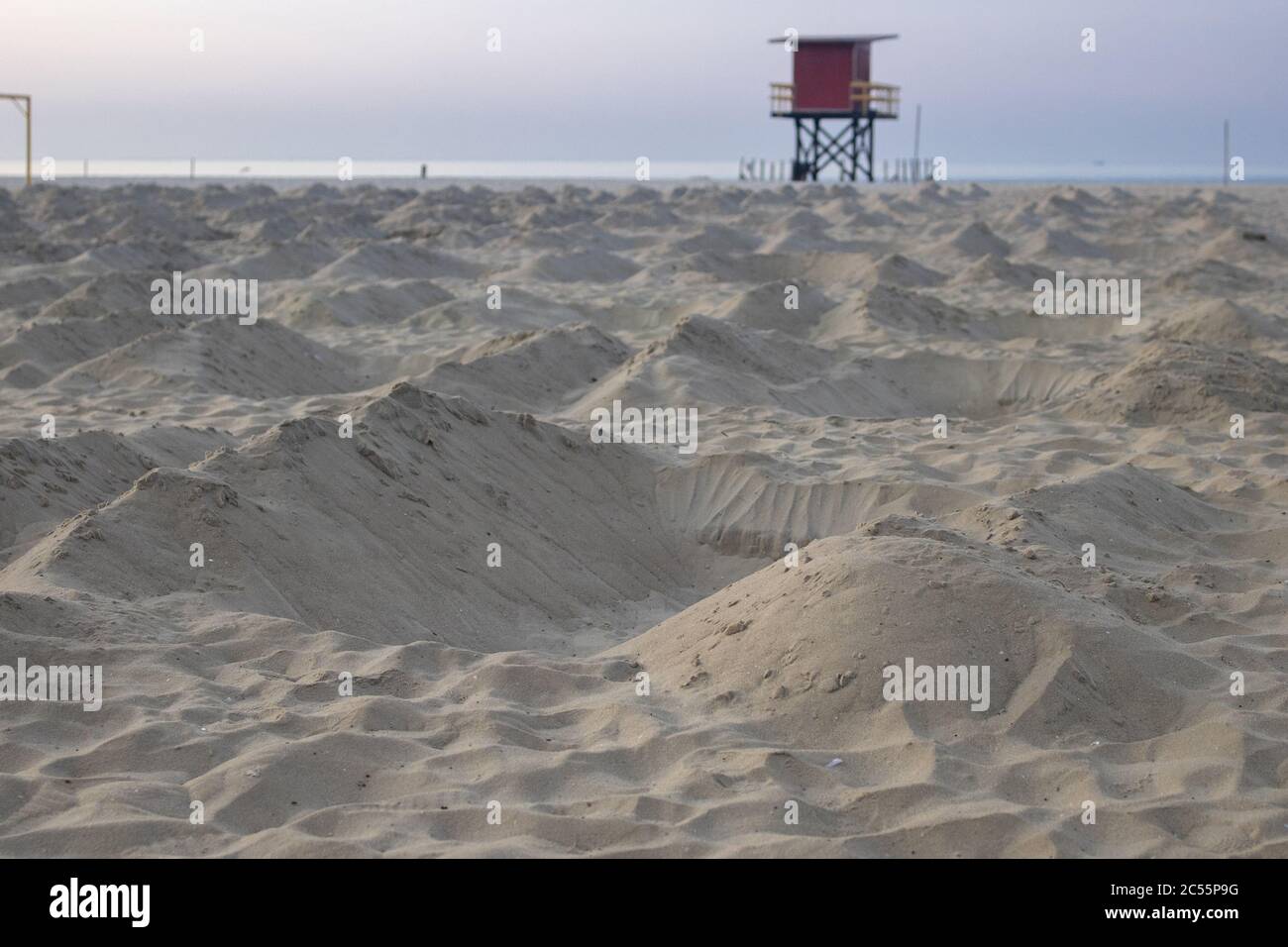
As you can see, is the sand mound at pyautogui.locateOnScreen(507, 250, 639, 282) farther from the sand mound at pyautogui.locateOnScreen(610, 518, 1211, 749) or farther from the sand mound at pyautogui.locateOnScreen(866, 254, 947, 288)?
the sand mound at pyautogui.locateOnScreen(610, 518, 1211, 749)

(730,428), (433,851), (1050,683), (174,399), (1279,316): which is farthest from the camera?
(1279,316)

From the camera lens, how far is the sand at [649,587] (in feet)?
13.0

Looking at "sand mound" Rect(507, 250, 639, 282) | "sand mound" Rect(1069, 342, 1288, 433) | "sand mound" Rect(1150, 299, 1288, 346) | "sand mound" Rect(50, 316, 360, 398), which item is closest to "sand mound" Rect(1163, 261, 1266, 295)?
"sand mound" Rect(1150, 299, 1288, 346)

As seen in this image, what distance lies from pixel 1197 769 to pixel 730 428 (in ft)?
18.0

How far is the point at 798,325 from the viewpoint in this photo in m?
14.3

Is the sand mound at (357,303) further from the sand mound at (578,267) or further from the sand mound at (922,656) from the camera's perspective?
the sand mound at (922,656)

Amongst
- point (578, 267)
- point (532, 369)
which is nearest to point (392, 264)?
point (578, 267)

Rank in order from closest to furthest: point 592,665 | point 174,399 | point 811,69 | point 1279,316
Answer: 1. point 592,665
2. point 174,399
3. point 1279,316
4. point 811,69

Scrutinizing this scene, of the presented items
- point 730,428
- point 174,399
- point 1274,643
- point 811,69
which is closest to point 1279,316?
point 730,428

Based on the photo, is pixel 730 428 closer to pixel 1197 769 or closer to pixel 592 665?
pixel 592 665

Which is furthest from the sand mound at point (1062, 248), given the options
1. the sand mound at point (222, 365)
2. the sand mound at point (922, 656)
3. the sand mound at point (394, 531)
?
the sand mound at point (922, 656)

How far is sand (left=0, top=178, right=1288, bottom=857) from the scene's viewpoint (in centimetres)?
395

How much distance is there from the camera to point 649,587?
283 inches

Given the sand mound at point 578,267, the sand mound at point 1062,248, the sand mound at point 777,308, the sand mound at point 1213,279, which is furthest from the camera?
the sand mound at point 1062,248
